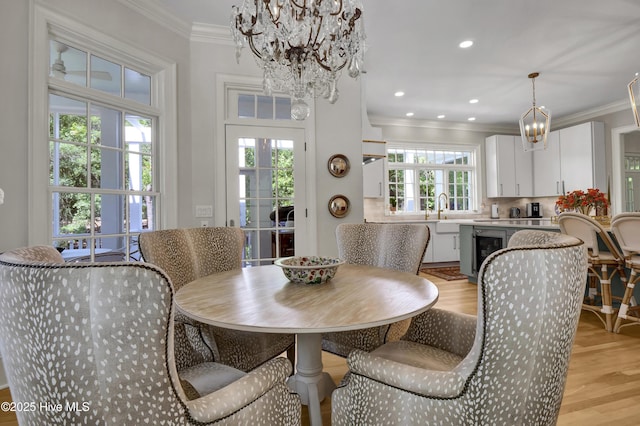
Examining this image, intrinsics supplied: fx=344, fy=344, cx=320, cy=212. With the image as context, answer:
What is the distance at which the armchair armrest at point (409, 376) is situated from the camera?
88 centimetres

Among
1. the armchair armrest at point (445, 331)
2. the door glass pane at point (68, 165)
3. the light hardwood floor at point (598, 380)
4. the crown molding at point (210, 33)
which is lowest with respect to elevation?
the light hardwood floor at point (598, 380)

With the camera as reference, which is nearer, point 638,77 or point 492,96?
point 638,77

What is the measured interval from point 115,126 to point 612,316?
15.0 ft

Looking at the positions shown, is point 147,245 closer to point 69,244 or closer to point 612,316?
point 69,244

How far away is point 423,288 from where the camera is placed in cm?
137

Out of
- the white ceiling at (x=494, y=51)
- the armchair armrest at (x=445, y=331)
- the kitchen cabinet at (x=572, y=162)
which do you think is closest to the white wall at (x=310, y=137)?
the white ceiling at (x=494, y=51)

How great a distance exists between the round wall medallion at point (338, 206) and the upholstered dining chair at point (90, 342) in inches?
113

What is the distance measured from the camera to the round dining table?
3.26 ft

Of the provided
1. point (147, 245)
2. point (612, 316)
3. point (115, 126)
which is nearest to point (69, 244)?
point (115, 126)

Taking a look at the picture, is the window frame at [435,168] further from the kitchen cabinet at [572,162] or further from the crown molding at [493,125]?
the kitchen cabinet at [572,162]

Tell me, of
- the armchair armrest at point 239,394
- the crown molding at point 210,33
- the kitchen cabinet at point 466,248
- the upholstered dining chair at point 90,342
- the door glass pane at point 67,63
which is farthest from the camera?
the kitchen cabinet at point 466,248

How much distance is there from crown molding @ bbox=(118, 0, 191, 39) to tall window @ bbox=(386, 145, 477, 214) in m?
4.29

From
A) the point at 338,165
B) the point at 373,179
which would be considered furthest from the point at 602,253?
the point at 373,179

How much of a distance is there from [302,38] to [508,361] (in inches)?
69.9
